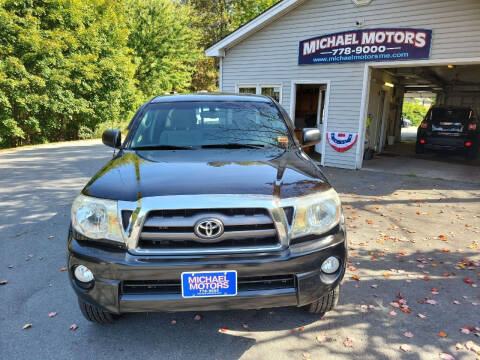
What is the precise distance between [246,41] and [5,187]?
26.5 ft

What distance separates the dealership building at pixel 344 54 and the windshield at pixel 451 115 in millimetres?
1614

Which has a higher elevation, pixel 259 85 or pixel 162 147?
pixel 259 85

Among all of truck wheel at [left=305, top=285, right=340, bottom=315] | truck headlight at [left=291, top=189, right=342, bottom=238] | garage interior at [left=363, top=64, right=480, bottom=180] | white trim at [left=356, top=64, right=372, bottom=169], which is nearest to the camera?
truck headlight at [left=291, top=189, right=342, bottom=238]

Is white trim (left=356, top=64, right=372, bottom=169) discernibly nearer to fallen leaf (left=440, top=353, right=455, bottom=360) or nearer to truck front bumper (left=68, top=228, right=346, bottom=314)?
fallen leaf (left=440, top=353, right=455, bottom=360)

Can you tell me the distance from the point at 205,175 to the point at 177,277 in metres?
0.71

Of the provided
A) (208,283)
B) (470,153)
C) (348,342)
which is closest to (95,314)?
(208,283)

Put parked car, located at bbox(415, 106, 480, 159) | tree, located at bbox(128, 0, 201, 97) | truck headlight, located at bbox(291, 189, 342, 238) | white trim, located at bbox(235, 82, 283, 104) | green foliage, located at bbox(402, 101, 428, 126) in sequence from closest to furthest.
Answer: truck headlight, located at bbox(291, 189, 342, 238) < white trim, located at bbox(235, 82, 283, 104) < parked car, located at bbox(415, 106, 480, 159) < tree, located at bbox(128, 0, 201, 97) < green foliage, located at bbox(402, 101, 428, 126)

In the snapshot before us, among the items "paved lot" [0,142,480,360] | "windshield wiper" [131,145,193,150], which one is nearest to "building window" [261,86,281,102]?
"paved lot" [0,142,480,360]

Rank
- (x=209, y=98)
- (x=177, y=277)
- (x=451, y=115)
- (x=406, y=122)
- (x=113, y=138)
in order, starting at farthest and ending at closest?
1. (x=406, y=122)
2. (x=451, y=115)
3. (x=209, y=98)
4. (x=113, y=138)
5. (x=177, y=277)

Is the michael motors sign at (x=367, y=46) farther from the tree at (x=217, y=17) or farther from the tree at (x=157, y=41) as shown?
the tree at (x=217, y=17)

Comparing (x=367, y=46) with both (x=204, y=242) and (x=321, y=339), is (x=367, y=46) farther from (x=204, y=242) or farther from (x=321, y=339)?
(x=204, y=242)

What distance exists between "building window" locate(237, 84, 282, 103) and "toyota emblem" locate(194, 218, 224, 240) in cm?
888

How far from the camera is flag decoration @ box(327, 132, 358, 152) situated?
9352 millimetres

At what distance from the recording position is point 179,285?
2.07 meters
